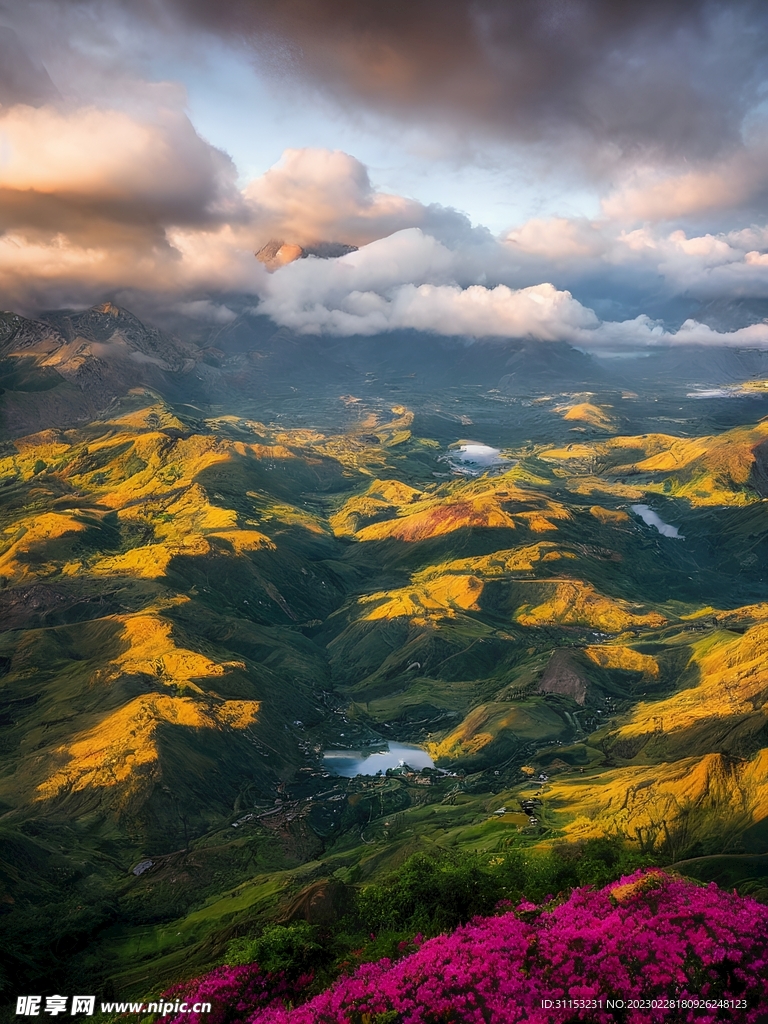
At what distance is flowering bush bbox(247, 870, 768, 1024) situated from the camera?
4872cm

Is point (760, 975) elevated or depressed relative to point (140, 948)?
elevated

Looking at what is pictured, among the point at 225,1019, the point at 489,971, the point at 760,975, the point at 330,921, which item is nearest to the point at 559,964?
the point at 489,971

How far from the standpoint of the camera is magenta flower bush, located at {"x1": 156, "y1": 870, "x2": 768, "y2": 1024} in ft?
160

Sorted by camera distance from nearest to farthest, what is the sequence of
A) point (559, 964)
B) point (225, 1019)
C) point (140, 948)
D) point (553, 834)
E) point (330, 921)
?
point (559, 964)
point (225, 1019)
point (330, 921)
point (140, 948)
point (553, 834)

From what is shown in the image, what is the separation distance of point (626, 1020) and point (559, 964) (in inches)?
219

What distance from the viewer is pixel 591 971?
2010 inches

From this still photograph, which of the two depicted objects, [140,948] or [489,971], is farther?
[140,948]

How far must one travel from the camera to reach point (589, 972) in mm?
51062

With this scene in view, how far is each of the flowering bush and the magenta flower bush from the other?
0.24 ft

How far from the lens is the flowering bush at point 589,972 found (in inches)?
1918

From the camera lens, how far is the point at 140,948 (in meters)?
160

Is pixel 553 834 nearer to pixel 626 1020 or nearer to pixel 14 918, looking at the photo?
pixel 14 918

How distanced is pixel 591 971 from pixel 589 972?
0.50 feet

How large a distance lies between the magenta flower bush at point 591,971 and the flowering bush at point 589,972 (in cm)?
7
